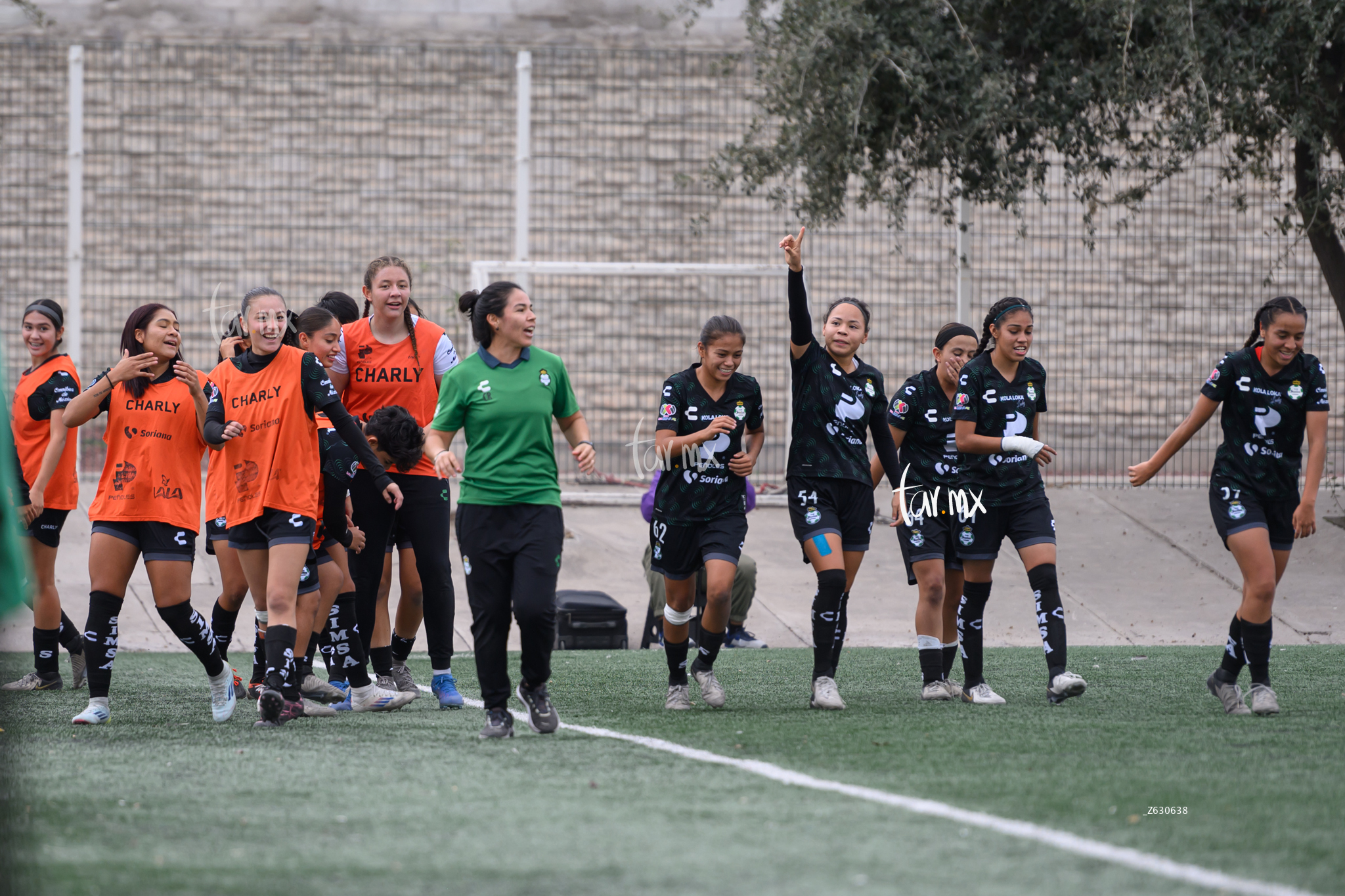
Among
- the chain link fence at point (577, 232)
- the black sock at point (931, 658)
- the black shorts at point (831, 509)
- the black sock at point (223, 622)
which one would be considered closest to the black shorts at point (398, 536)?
the black sock at point (223, 622)

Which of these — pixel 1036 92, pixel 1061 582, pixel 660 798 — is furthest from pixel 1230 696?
pixel 1036 92

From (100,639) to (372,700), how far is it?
129 cm

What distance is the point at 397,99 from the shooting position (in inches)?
659

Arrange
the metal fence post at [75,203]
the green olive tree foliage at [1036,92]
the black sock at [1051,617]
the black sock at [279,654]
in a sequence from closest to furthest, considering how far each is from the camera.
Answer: the black sock at [279,654] < the black sock at [1051,617] < the green olive tree foliage at [1036,92] < the metal fence post at [75,203]

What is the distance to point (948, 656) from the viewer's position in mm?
7672

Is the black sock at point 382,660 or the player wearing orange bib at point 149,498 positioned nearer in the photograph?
the player wearing orange bib at point 149,498

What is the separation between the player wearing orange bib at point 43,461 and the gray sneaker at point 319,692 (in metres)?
1.48

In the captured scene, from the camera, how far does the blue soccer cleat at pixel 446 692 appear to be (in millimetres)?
7113

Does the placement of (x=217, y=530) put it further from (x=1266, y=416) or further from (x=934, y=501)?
(x=1266, y=416)

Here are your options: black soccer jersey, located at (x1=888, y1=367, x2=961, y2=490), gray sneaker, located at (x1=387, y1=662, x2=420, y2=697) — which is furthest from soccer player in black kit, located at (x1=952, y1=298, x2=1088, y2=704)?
gray sneaker, located at (x1=387, y1=662, x2=420, y2=697)

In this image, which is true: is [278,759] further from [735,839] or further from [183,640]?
[735,839]

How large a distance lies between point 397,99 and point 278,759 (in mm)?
12740

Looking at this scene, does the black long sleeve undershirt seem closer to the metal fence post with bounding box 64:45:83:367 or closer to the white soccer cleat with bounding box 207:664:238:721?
the white soccer cleat with bounding box 207:664:238:721

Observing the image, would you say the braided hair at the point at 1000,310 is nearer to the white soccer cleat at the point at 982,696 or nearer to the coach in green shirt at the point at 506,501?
the white soccer cleat at the point at 982,696
